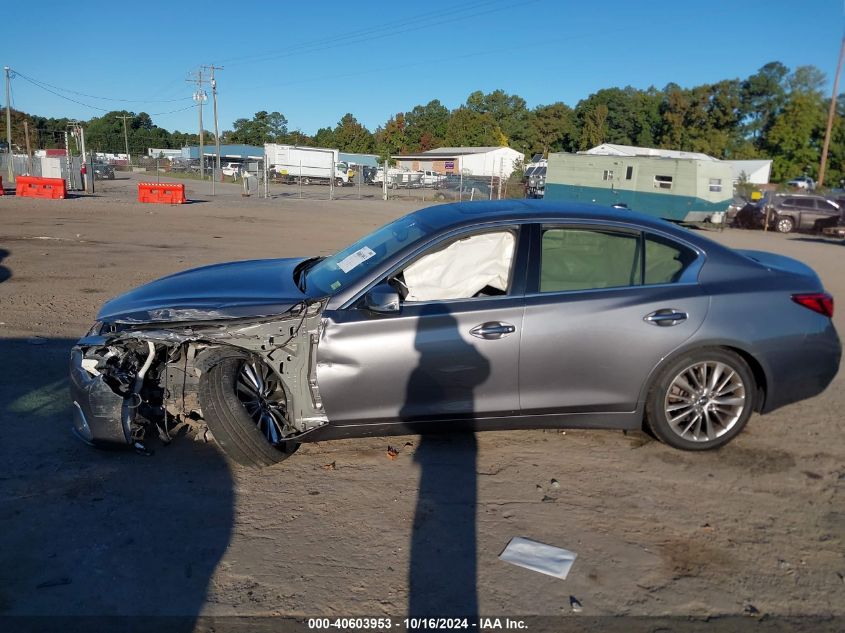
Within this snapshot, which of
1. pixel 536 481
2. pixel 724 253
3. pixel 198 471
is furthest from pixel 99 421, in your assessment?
pixel 724 253

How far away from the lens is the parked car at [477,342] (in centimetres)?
392

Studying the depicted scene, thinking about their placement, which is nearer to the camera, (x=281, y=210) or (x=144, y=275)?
(x=144, y=275)

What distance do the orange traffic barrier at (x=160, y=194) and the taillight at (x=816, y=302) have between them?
28.2 meters

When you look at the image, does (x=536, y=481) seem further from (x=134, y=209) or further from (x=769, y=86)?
(x=769, y=86)

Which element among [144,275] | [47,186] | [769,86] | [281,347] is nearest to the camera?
[281,347]

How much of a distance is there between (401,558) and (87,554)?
1532 millimetres

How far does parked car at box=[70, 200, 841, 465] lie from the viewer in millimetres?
A: 3920

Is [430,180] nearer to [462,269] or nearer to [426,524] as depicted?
[462,269]

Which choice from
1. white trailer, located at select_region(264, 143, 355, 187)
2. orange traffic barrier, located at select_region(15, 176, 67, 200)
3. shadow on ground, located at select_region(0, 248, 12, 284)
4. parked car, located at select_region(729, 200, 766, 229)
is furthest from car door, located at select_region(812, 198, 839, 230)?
white trailer, located at select_region(264, 143, 355, 187)

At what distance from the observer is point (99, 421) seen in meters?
4.00

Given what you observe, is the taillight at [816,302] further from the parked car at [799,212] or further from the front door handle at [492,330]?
the parked car at [799,212]

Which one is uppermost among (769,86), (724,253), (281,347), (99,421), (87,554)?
(769,86)

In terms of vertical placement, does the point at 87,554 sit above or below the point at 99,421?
below

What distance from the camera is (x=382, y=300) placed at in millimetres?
3812
